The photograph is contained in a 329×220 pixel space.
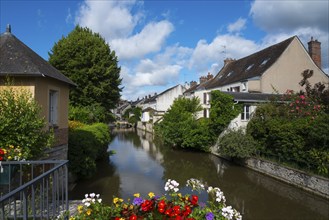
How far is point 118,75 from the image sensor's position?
29.4m

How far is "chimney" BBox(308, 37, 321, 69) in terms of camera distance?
31.7 metres

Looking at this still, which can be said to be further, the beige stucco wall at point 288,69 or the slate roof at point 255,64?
the slate roof at point 255,64

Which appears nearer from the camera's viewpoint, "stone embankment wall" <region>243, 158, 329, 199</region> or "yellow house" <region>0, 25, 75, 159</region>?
"yellow house" <region>0, 25, 75, 159</region>

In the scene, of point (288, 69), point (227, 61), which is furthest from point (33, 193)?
point (227, 61)

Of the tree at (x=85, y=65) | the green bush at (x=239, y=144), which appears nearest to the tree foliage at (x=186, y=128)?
the green bush at (x=239, y=144)

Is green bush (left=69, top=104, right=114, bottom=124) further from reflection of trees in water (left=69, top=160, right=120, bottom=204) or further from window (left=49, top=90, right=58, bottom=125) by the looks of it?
window (left=49, top=90, right=58, bottom=125)

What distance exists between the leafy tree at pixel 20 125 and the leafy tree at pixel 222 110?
1849 cm

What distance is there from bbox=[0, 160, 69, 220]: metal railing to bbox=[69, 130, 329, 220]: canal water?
7760mm

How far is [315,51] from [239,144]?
17795 millimetres

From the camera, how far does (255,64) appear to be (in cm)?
3281

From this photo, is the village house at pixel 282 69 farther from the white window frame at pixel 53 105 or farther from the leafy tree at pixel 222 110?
the white window frame at pixel 53 105

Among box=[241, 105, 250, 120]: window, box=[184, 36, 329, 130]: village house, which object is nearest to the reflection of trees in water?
box=[241, 105, 250, 120]: window

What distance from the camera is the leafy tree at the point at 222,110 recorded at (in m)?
24.4

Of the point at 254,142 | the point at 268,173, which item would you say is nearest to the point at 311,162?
the point at 268,173
